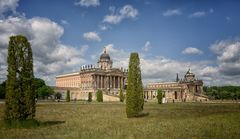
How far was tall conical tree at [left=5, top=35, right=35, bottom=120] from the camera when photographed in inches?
884

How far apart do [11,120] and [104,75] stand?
117257 mm

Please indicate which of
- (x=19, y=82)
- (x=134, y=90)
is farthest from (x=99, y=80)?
(x=19, y=82)

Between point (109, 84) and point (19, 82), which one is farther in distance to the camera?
point (109, 84)

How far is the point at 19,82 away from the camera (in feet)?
75.0

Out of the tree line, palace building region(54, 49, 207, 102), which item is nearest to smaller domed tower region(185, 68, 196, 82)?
palace building region(54, 49, 207, 102)

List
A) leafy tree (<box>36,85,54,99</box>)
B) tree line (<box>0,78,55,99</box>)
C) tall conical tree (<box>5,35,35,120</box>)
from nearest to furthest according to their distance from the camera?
tall conical tree (<box>5,35,35,120</box>)
tree line (<box>0,78,55,99</box>)
leafy tree (<box>36,85,54,99</box>)

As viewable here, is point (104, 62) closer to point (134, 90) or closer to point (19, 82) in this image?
point (134, 90)

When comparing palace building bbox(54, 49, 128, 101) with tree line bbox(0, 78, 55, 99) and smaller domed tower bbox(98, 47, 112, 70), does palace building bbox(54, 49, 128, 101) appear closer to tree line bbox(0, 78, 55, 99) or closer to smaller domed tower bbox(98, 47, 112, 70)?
smaller domed tower bbox(98, 47, 112, 70)

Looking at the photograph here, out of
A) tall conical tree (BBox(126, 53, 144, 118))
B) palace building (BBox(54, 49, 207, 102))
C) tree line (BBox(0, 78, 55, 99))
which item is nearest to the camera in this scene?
tall conical tree (BBox(126, 53, 144, 118))

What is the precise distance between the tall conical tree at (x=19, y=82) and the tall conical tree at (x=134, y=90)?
11221 mm

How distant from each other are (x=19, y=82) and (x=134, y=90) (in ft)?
42.6

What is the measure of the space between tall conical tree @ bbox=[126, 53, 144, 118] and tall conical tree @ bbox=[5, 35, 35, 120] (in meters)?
11.2

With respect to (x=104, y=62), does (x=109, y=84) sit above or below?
below

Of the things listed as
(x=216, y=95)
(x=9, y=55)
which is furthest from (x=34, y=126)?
(x=216, y=95)
